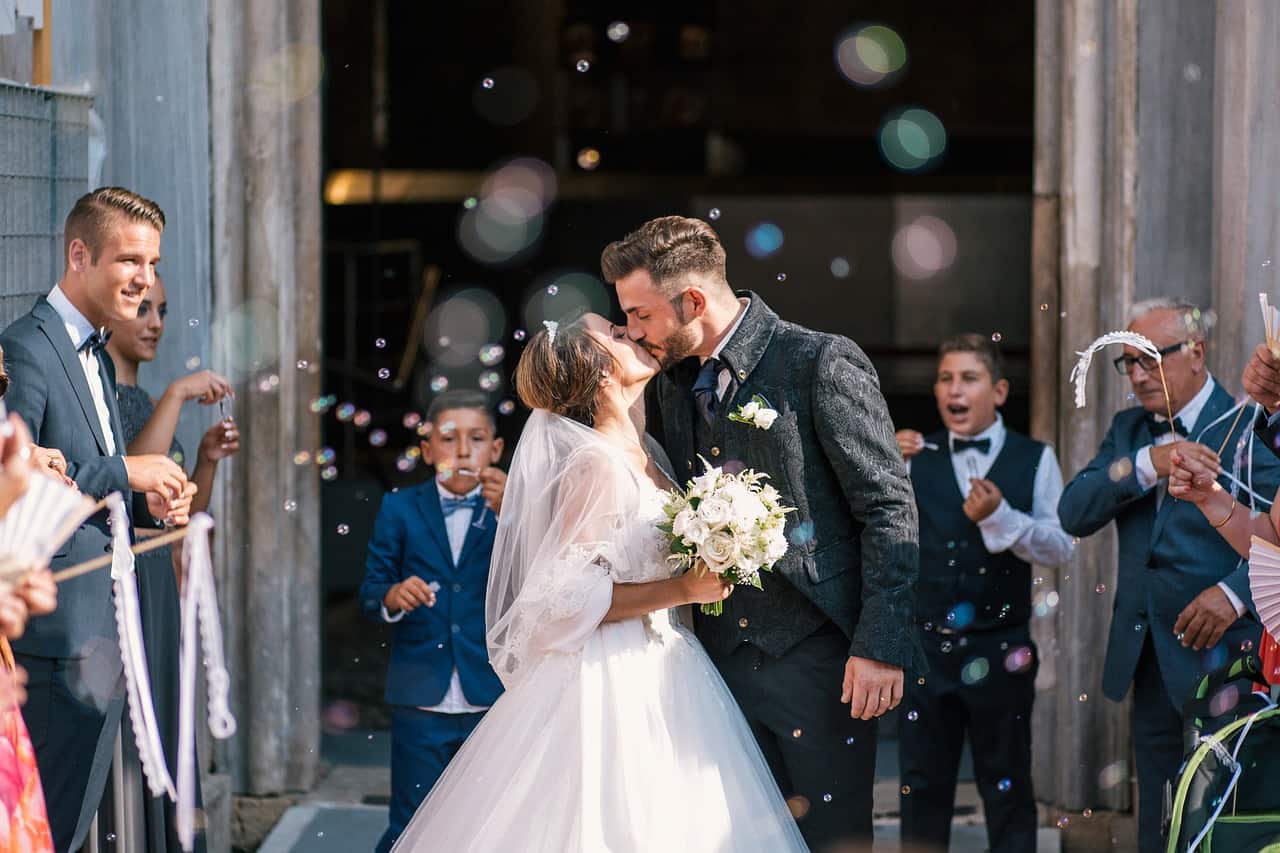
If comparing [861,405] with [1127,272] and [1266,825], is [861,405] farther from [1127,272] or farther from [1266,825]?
[1127,272]

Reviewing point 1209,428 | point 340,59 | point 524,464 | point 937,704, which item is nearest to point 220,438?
point 524,464

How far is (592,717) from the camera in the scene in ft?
12.2

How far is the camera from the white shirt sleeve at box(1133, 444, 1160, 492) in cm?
455

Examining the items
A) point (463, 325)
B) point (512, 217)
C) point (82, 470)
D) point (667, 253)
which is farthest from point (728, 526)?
point (512, 217)

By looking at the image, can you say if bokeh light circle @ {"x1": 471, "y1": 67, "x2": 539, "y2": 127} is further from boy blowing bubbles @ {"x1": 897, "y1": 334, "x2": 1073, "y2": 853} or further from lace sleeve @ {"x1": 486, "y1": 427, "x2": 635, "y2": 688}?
lace sleeve @ {"x1": 486, "y1": 427, "x2": 635, "y2": 688}

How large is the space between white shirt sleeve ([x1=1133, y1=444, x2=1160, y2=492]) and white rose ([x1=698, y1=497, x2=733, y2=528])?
163 centimetres

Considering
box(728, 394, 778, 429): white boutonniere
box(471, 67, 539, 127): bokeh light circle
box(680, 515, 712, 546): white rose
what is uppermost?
box(471, 67, 539, 127): bokeh light circle

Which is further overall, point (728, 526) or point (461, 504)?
point (461, 504)

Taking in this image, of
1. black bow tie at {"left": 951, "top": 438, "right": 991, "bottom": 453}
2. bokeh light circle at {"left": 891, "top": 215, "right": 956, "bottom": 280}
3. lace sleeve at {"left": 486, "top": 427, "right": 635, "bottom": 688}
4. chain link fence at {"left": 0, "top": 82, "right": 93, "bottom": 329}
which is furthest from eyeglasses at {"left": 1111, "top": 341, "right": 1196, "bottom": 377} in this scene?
bokeh light circle at {"left": 891, "top": 215, "right": 956, "bottom": 280}

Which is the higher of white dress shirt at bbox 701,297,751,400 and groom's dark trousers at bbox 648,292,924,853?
white dress shirt at bbox 701,297,751,400

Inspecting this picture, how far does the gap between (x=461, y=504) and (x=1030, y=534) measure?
5.98 feet

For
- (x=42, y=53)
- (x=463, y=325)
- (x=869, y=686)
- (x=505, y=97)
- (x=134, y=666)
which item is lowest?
(x=869, y=686)

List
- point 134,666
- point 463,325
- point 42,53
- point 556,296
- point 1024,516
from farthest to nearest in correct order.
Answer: point 463,325 → point 556,296 → point 1024,516 → point 42,53 → point 134,666

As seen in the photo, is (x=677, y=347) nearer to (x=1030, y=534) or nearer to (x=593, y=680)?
(x=593, y=680)
